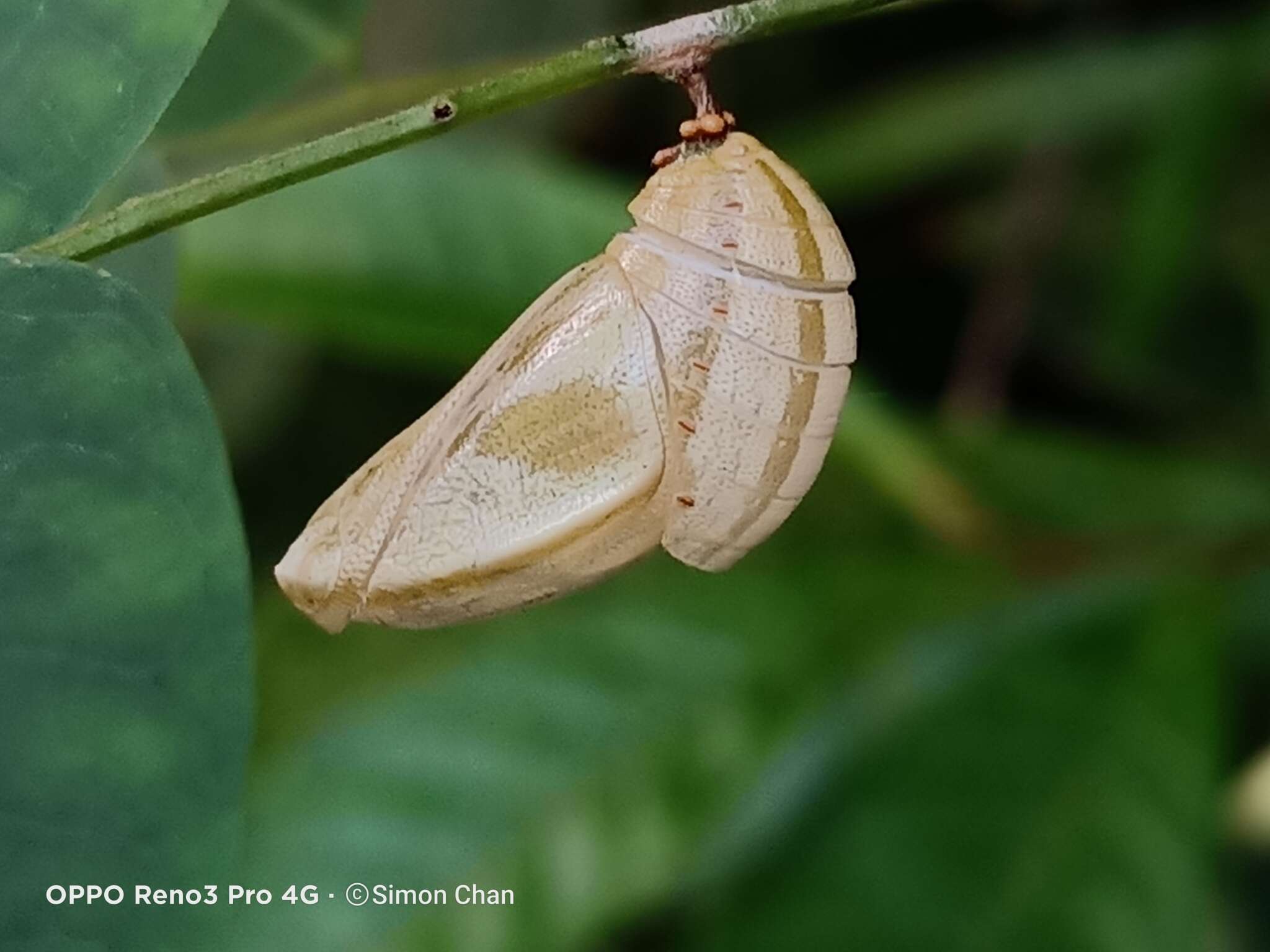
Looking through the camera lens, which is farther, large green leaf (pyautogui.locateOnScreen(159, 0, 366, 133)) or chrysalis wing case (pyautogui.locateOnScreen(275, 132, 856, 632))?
large green leaf (pyautogui.locateOnScreen(159, 0, 366, 133))

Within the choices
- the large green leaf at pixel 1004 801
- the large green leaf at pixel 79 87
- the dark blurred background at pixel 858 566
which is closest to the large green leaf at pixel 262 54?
the dark blurred background at pixel 858 566

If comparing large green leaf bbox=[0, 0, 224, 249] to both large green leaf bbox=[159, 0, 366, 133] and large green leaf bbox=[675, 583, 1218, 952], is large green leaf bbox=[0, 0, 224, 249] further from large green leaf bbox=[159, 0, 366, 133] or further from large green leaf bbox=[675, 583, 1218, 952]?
large green leaf bbox=[675, 583, 1218, 952]

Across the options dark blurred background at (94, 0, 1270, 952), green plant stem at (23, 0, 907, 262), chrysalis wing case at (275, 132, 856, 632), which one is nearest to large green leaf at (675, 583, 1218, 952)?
dark blurred background at (94, 0, 1270, 952)

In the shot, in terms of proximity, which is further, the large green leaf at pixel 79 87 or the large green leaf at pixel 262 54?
the large green leaf at pixel 262 54

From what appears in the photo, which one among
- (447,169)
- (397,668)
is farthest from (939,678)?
(447,169)

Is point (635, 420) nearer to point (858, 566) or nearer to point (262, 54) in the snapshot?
point (262, 54)

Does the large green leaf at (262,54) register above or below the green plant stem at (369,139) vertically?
above

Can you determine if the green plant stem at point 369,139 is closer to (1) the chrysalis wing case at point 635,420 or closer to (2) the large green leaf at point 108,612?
(2) the large green leaf at point 108,612

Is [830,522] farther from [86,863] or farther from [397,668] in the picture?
[86,863]
